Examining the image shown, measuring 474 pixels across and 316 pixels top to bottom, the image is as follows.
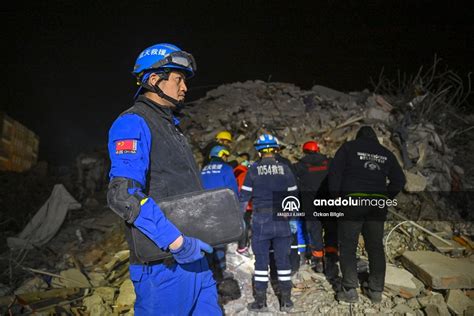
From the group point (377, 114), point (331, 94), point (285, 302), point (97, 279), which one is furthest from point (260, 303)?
point (331, 94)

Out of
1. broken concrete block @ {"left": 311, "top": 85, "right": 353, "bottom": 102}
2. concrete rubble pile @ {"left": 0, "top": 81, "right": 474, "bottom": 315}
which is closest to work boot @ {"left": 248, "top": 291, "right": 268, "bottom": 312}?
concrete rubble pile @ {"left": 0, "top": 81, "right": 474, "bottom": 315}

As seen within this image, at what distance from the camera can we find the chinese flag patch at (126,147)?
1.69 m

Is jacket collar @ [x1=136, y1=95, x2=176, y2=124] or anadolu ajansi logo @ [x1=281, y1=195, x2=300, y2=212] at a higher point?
jacket collar @ [x1=136, y1=95, x2=176, y2=124]

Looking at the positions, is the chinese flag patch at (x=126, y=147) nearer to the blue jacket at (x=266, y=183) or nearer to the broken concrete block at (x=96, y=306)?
the blue jacket at (x=266, y=183)

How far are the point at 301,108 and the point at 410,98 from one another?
10.1 feet

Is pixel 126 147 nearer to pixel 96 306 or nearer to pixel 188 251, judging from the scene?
pixel 188 251

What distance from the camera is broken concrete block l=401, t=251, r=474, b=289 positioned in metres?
4.07

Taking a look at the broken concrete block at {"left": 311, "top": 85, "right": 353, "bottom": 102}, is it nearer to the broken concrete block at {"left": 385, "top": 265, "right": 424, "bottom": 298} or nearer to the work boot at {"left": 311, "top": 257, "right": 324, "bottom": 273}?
the work boot at {"left": 311, "top": 257, "right": 324, "bottom": 273}

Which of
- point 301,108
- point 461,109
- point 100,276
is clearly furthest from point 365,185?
point 461,109

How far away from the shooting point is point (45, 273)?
5.11 m

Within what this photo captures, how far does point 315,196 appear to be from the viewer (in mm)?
5398

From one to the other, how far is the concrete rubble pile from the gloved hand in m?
2.92

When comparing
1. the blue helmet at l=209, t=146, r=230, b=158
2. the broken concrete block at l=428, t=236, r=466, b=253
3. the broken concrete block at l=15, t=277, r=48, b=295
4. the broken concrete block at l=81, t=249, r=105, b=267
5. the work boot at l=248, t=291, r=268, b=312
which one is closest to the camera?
the work boot at l=248, t=291, r=268, b=312

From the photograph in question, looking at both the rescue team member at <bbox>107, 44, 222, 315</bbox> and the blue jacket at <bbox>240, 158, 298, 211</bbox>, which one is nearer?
the rescue team member at <bbox>107, 44, 222, 315</bbox>
